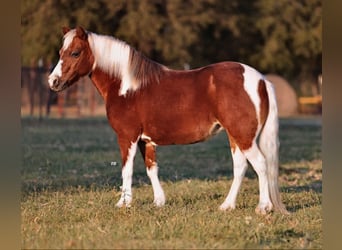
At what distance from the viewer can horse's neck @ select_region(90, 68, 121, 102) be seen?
734cm

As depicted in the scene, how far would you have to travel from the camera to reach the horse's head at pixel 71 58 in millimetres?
7176

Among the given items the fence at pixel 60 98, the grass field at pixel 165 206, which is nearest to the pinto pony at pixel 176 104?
the grass field at pixel 165 206

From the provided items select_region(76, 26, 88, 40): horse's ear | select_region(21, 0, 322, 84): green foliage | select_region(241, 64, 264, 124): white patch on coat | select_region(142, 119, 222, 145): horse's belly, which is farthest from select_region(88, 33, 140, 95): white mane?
select_region(21, 0, 322, 84): green foliage

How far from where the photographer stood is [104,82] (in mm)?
7430

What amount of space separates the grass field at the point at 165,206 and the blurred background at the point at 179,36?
15.1 metres

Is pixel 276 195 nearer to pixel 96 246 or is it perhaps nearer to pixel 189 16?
pixel 96 246

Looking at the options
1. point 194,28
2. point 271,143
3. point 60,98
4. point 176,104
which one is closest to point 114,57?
point 176,104

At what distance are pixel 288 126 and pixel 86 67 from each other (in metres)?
18.6

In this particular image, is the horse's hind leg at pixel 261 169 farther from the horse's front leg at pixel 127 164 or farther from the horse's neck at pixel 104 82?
the horse's neck at pixel 104 82

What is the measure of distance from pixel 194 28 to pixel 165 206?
2540cm

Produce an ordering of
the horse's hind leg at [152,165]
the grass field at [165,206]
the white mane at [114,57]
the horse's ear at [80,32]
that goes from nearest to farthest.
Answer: the grass field at [165,206] < the horse's ear at [80,32] < the white mane at [114,57] < the horse's hind leg at [152,165]

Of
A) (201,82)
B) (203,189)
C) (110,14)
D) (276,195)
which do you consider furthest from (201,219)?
(110,14)

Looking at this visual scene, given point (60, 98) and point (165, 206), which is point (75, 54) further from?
point (60, 98)

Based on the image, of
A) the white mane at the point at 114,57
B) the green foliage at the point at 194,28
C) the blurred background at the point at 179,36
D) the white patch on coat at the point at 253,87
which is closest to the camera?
the white patch on coat at the point at 253,87
